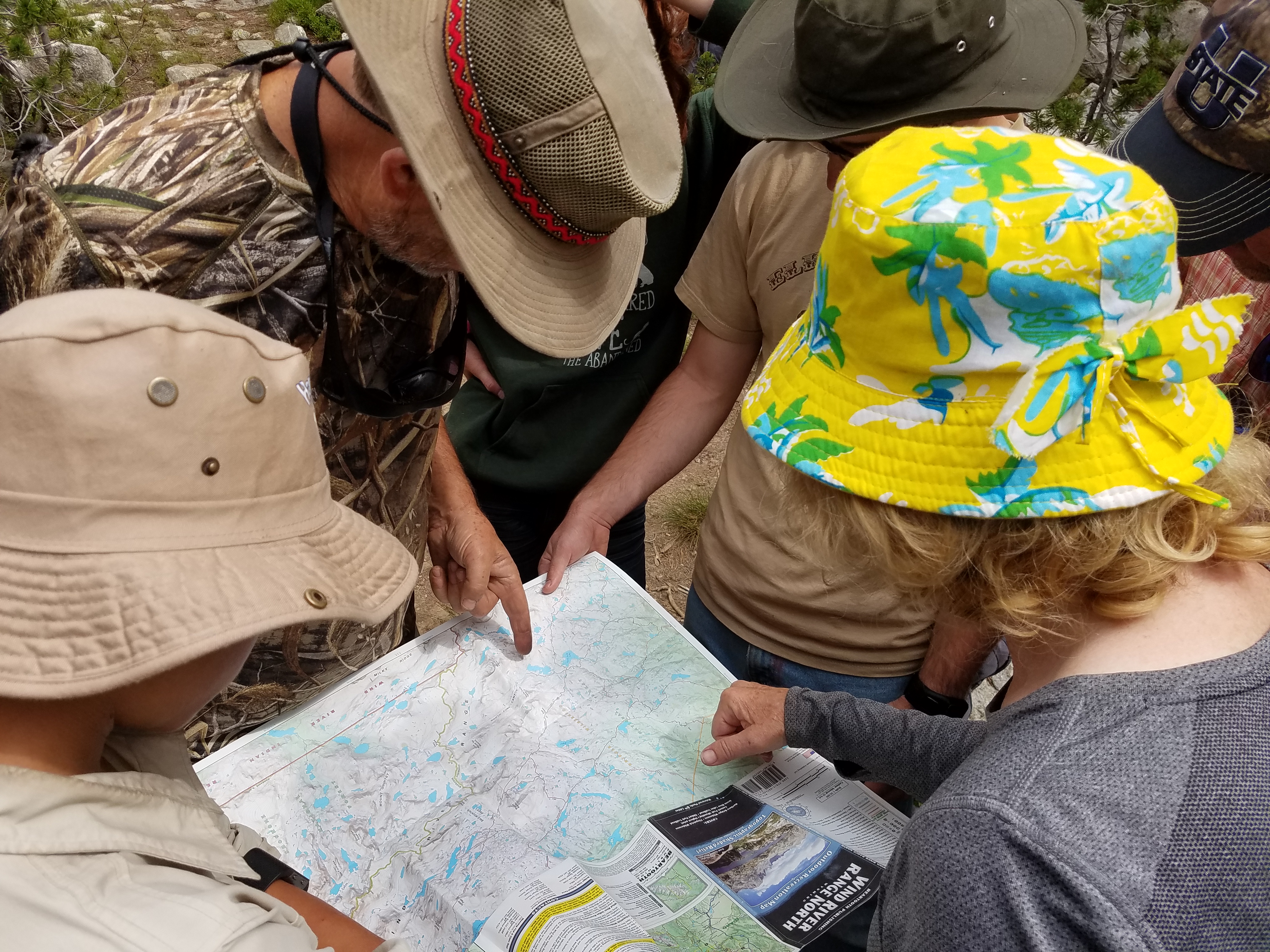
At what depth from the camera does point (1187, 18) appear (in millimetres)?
4344

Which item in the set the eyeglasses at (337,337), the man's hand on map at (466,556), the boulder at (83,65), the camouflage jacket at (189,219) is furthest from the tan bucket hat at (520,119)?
the boulder at (83,65)

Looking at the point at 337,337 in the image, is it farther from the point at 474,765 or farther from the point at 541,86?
the point at 474,765

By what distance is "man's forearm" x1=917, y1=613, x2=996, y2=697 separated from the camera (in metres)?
1.67

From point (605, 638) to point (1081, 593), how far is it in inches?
37.9

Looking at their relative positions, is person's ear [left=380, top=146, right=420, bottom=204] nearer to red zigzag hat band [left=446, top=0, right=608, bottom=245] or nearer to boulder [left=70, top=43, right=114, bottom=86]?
red zigzag hat band [left=446, top=0, right=608, bottom=245]

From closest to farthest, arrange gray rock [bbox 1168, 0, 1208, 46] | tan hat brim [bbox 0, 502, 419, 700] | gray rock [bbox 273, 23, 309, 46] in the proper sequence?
tan hat brim [bbox 0, 502, 419, 700] < gray rock [bbox 1168, 0, 1208, 46] < gray rock [bbox 273, 23, 309, 46]

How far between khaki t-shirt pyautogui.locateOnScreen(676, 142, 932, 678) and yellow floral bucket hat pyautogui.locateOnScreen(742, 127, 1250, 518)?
0.77m

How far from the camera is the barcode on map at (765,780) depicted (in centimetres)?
141

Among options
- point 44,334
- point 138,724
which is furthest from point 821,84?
point 138,724

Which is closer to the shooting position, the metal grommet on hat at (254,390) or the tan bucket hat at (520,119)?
the metal grommet on hat at (254,390)

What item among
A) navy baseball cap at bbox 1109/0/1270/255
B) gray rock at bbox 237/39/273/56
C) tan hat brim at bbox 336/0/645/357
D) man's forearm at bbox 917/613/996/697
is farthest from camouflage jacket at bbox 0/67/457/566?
gray rock at bbox 237/39/273/56

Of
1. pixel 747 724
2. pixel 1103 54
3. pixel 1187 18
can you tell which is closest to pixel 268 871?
pixel 747 724

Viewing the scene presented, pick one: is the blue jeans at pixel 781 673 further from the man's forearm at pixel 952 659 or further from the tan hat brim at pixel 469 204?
the tan hat brim at pixel 469 204

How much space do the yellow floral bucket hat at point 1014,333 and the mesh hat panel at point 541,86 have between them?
45cm
